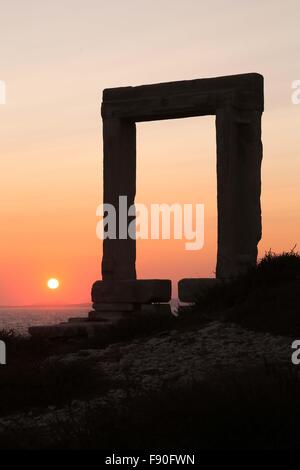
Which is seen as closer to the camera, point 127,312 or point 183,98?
point 183,98

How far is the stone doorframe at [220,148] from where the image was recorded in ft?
64.6

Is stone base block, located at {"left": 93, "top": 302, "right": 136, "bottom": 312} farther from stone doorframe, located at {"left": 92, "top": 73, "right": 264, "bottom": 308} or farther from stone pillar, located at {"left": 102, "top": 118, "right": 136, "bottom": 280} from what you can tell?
stone pillar, located at {"left": 102, "top": 118, "right": 136, "bottom": 280}

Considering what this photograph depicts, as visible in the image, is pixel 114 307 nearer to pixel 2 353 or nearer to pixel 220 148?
pixel 2 353

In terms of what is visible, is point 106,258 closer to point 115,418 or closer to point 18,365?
point 18,365

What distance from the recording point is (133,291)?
2055 centimetres

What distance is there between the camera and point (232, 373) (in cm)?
1209

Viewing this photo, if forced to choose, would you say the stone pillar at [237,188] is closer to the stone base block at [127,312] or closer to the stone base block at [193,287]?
the stone base block at [193,287]

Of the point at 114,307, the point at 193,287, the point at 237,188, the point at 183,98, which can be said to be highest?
the point at 183,98

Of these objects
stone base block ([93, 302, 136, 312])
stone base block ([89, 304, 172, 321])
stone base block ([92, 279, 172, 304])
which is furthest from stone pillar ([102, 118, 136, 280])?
stone base block ([89, 304, 172, 321])

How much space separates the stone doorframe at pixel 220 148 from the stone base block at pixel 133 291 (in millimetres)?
115

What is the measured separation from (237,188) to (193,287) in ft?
7.28

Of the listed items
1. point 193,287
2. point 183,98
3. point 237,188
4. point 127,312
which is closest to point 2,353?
point 127,312

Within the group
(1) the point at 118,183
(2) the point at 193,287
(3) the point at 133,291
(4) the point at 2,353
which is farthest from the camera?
(1) the point at 118,183
